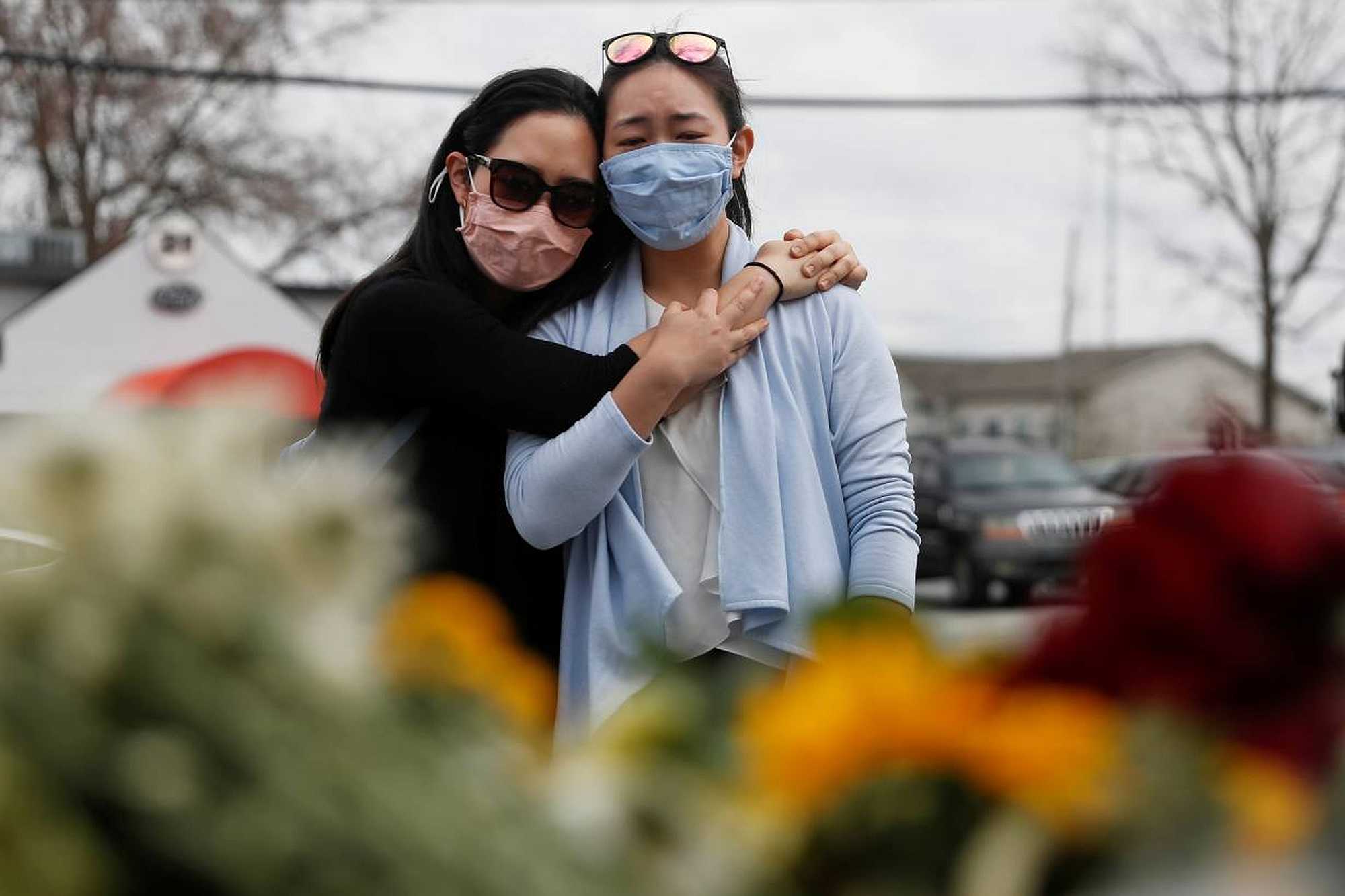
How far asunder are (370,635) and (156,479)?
11cm

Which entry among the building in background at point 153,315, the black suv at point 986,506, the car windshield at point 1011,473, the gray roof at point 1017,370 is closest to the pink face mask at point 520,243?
the black suv at point 986,506

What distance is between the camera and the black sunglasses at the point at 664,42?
2.54 metres

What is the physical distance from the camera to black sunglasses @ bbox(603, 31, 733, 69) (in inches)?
100

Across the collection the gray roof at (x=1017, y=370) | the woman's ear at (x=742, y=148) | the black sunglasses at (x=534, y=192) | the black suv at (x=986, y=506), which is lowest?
the black suv at (x=986, y=506)

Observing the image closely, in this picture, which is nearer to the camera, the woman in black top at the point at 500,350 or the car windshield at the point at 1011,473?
the woman in black top at the point at 500,350

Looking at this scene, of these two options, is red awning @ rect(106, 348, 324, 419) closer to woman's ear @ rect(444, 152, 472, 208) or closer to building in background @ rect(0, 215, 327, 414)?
woman's ear @ rect(444, 152, 472, 208)

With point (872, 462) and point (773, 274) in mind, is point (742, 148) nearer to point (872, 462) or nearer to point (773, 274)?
point (773, 274)

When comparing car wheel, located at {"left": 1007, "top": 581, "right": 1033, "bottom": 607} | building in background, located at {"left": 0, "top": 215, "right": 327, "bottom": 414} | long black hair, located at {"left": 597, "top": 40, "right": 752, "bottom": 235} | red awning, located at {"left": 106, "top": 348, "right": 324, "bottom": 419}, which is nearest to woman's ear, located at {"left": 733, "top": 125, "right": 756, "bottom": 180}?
long black hair, located at {"left": 597, "top": 40, "right": 752, "bottom": 235}

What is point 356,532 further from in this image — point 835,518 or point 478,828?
point 835,518

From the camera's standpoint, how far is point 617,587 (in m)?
2.32

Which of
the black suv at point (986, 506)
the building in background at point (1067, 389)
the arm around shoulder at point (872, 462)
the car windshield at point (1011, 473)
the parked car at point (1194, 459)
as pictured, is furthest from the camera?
the building in background at point (1067, 389)

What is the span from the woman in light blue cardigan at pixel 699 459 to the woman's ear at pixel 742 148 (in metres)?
0.05

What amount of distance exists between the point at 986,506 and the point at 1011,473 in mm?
1181

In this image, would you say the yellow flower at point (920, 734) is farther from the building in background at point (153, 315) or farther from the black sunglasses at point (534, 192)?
the building in background at point (153, 315)
